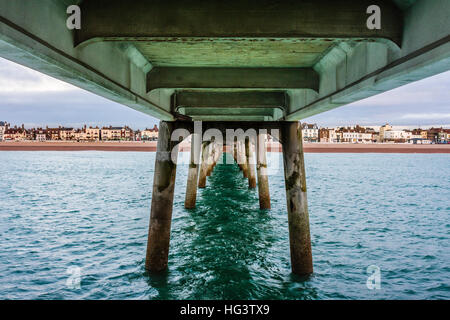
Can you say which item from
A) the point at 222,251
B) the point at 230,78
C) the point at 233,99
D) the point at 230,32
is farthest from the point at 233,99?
the point at 230,32

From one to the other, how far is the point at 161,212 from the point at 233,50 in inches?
206

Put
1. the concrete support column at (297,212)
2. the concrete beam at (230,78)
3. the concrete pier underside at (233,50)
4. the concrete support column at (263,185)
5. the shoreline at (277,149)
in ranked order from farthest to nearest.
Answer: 1. the shoreline at (277,149)
2. the concrete support column at (263,185)
3. the concrete support column at (297,212)
4. the concrete beam at (230,78)
5. the concrete pier underside at (233,50)

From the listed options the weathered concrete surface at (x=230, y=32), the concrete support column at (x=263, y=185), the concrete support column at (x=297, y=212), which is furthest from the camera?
the concrete support column at (x=263, y=185)

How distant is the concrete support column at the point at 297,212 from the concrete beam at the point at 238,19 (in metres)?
5.49

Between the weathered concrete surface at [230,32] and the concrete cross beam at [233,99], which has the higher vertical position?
the concrete cross beam at [233,99]

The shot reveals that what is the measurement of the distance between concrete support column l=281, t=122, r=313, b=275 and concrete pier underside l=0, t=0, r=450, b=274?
3 centimetres

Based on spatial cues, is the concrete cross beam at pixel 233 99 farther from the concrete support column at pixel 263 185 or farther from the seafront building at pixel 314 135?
the seafront building at pixel 314 135

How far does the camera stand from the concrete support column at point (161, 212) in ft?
33.6

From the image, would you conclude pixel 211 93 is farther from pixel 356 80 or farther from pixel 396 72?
pixel 396 72

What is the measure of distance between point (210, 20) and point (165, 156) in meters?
5.94

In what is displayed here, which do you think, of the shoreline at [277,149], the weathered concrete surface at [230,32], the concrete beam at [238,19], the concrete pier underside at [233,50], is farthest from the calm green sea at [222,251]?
the shoreline at [277,149]

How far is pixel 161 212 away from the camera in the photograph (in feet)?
33.8
